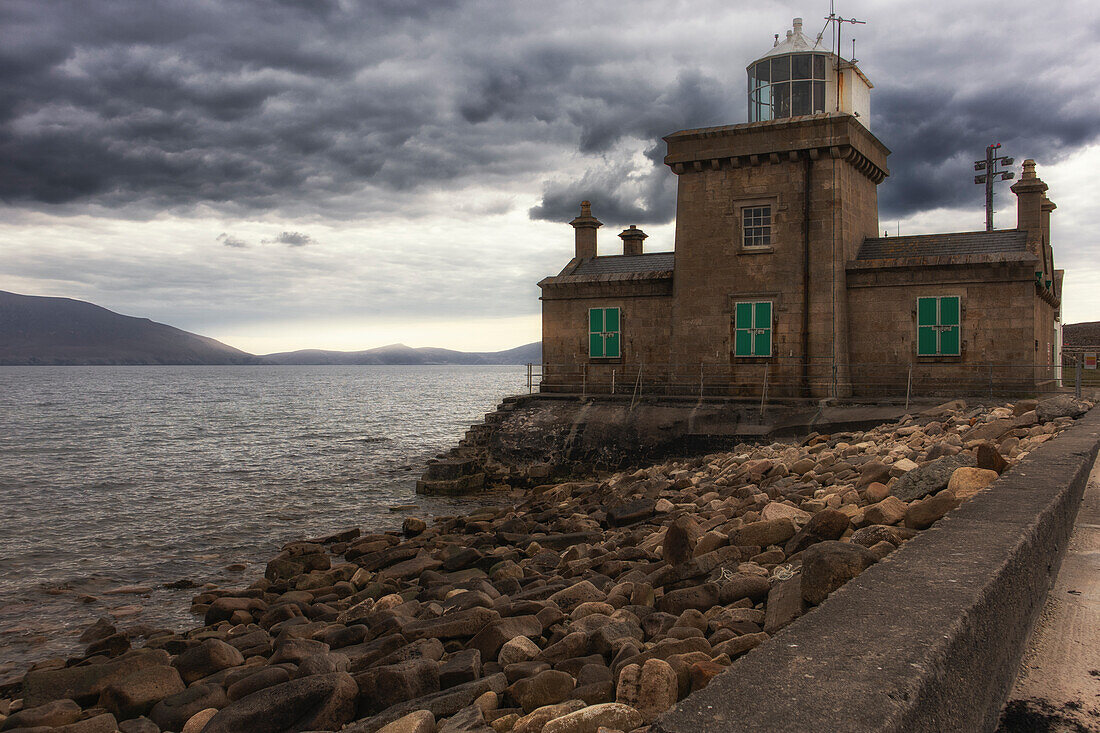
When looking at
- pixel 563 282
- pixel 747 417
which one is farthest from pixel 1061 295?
pixel 563 282

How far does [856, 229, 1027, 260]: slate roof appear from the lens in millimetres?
16906

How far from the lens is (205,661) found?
629 centimetres

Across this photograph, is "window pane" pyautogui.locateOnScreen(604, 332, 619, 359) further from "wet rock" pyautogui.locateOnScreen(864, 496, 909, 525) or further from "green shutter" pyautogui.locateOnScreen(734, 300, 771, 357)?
"wet rock" pyautogui.locateOnScreen(864, 496, 909, 525)

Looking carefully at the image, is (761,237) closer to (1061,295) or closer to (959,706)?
(1061,295)

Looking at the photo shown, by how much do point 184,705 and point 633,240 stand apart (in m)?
19.1

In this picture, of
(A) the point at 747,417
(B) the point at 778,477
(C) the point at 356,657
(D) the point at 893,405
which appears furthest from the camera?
(A) the point at 747,417

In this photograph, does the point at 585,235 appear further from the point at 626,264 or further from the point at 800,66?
the point at 800,66

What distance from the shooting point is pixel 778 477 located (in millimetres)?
9422

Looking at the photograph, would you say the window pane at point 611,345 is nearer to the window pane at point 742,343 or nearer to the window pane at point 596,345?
the window pane at point 596,345

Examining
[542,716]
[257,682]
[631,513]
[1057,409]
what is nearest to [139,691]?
[257,682]

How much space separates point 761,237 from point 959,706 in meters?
15.7

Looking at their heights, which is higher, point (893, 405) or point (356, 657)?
point (893, 405)

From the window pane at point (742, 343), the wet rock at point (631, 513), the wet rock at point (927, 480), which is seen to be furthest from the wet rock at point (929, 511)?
the window pane at point (742, 343)

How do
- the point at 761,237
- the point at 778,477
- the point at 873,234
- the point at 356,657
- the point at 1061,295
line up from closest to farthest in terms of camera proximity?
the point at 356,657 → the point at 778,477 → the point at 761,237 → the point at 873,234 → the point at 1061,295
